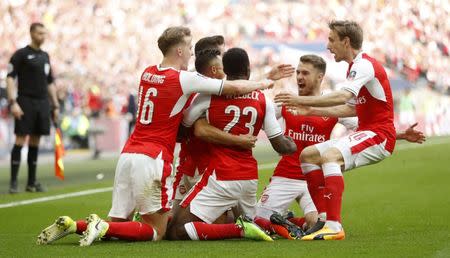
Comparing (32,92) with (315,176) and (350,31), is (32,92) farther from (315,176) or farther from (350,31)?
(350,31)

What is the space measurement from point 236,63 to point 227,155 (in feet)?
2.34

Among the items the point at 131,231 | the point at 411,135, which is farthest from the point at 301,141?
the point at 131,231

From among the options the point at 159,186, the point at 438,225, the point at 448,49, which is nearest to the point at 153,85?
the point at 159,186

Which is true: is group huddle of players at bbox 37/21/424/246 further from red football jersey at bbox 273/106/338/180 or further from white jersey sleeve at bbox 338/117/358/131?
white jersey sleeve at bbox 338/117/358/131

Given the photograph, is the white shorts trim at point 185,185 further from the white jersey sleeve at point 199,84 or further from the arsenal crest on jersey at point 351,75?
the arsenal crest on jersey at point 351,75

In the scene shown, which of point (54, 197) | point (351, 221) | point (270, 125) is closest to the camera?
point (270, 125)

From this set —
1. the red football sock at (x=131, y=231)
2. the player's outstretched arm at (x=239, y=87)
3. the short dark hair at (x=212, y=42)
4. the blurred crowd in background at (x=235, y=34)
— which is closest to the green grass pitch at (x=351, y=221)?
the red football sock at (x=131, y=231)

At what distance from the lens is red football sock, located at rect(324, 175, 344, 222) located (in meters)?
7.50

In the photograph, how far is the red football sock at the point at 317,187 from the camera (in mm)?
8102

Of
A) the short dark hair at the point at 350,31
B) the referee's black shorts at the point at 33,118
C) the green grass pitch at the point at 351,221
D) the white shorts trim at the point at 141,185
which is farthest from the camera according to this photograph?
the referee's black shorts at the point at 33,118

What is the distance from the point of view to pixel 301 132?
28.0 ft

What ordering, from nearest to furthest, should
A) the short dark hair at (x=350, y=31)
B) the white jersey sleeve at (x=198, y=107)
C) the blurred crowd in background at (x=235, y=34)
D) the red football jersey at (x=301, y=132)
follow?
the white jersey sleeve at (x=198, y=107), the short dark hair at (x=350, y=31), the red football jersey at (x=301, y=132), the blurred crowd in background at (x=235, y=34)

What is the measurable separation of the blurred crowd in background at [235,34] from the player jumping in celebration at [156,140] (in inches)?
1100

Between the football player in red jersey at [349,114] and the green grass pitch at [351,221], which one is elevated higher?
the football player in red jersey at [349,114]
